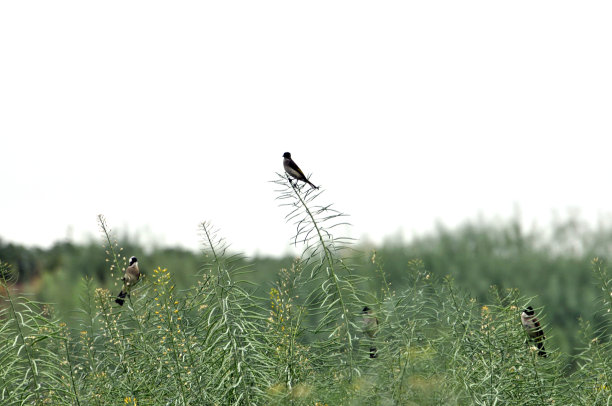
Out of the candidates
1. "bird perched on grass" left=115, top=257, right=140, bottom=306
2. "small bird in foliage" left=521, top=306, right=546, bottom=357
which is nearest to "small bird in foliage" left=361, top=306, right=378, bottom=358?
"small bird in foliage" left=521, top=306, right=546, bottom=357

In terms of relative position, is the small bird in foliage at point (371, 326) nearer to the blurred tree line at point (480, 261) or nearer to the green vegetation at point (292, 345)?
the green vegetation at point (292, 345)

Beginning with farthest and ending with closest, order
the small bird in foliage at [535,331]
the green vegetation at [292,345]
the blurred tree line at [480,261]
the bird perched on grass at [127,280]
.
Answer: the blurred tree line at [480,261], the bird perched on grass at [127,280], the small bird in foliage at [535,331], the green vegetation at [292,345]

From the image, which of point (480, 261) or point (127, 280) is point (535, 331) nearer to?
point (127, 280)

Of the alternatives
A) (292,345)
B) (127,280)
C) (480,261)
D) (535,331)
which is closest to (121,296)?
(127,280)

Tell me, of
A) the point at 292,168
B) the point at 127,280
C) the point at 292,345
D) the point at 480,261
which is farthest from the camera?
the point at 480,261

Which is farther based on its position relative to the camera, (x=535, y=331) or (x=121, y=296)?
(x=121, y=296)

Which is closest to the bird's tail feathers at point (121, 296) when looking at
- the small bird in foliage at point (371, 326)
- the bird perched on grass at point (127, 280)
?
the bird perched on grass at point (127, 280)

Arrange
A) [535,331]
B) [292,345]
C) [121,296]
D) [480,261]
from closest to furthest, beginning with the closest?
[292,345] → [535,331] → [121,296] → [480,261]

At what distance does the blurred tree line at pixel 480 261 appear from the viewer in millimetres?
28078

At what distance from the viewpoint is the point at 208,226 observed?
5.97m

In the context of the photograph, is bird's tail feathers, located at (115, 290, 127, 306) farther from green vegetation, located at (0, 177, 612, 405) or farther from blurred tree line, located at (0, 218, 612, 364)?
blurred tree line, located at (0, 218, 612, 364)

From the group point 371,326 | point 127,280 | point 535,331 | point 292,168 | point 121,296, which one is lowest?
point 535,331

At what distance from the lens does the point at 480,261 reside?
32.1 m

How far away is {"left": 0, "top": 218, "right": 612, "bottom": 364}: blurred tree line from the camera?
28078 millimetres
